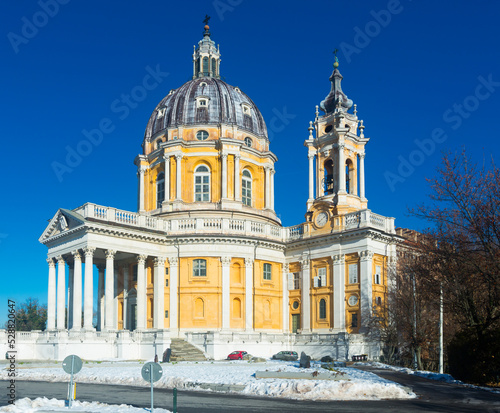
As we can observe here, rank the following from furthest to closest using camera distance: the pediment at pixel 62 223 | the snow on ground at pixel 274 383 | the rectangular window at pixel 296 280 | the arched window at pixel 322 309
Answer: the rectangular window at pixel 296 280, the arched window at pixel 322 309, the pediment at pixel 62 223, the snow on ground at pixel 274 383

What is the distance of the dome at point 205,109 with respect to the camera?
6341 cm

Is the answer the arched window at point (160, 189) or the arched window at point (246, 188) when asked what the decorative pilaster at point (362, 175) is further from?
the arched window at point (160, 189)

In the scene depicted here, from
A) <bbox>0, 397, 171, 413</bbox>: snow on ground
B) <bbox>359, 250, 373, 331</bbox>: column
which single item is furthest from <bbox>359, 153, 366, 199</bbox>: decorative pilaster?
<bbox>0, 397, 171, 413</bbox>: snow on ground

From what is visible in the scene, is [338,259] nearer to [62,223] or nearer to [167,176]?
[167,176]

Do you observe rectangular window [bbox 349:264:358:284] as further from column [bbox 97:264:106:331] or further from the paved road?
the paved road

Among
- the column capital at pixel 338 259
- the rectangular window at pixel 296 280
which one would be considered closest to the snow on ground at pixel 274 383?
the column capital at pixel 338 259

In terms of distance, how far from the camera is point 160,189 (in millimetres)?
63031

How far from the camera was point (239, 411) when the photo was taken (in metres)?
18.2

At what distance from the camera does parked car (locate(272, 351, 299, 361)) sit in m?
46.8

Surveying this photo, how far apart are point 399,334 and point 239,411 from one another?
97.6ft

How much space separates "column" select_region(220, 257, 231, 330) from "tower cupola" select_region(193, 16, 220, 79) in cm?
2541

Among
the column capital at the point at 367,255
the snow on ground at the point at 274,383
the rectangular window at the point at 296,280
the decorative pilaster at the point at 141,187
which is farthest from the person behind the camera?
the decorative pilaster at the point at 141,187

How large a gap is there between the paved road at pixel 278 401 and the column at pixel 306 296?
2827cm

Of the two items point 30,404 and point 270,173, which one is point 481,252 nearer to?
point 30,404
